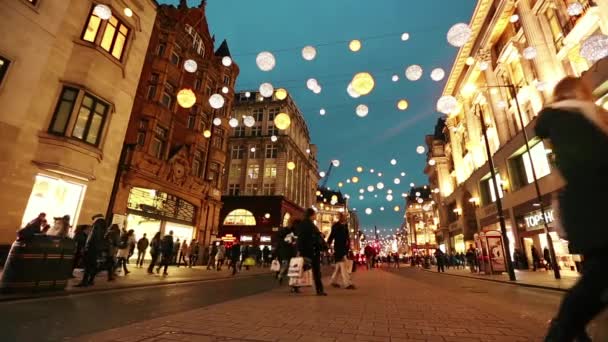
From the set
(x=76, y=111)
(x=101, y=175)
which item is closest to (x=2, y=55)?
(x=76, y=111)

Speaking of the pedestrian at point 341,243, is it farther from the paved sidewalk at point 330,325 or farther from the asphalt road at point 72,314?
the asphalt road at point 72,314

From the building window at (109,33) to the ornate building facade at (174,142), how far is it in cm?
420

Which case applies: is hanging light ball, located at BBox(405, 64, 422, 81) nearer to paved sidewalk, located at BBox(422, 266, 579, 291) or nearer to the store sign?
paved sidewalk, located at BBox(422, 266, 579, 291)

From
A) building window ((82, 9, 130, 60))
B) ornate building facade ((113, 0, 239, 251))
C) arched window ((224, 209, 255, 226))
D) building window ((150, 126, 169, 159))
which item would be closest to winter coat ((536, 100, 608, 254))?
ornate building facade ((113, 0, 239, 251))

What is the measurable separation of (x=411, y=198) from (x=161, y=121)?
309 ft

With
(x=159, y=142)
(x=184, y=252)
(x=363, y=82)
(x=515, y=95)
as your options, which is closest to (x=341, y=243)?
(x=363, y=82)

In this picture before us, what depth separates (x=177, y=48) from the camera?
24594 mm

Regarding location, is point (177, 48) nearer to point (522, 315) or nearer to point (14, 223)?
point (14, 223)

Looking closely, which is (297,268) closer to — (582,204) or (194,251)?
(582,204)

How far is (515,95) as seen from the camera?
55.6ft

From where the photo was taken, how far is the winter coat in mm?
2111

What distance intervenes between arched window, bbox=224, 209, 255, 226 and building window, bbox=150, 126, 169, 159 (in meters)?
21.4

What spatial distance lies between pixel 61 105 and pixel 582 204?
17893mm

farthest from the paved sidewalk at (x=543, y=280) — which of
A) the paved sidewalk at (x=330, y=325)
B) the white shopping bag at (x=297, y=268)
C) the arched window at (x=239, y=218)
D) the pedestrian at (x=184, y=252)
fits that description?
the arched window at (x=239, y=218)
